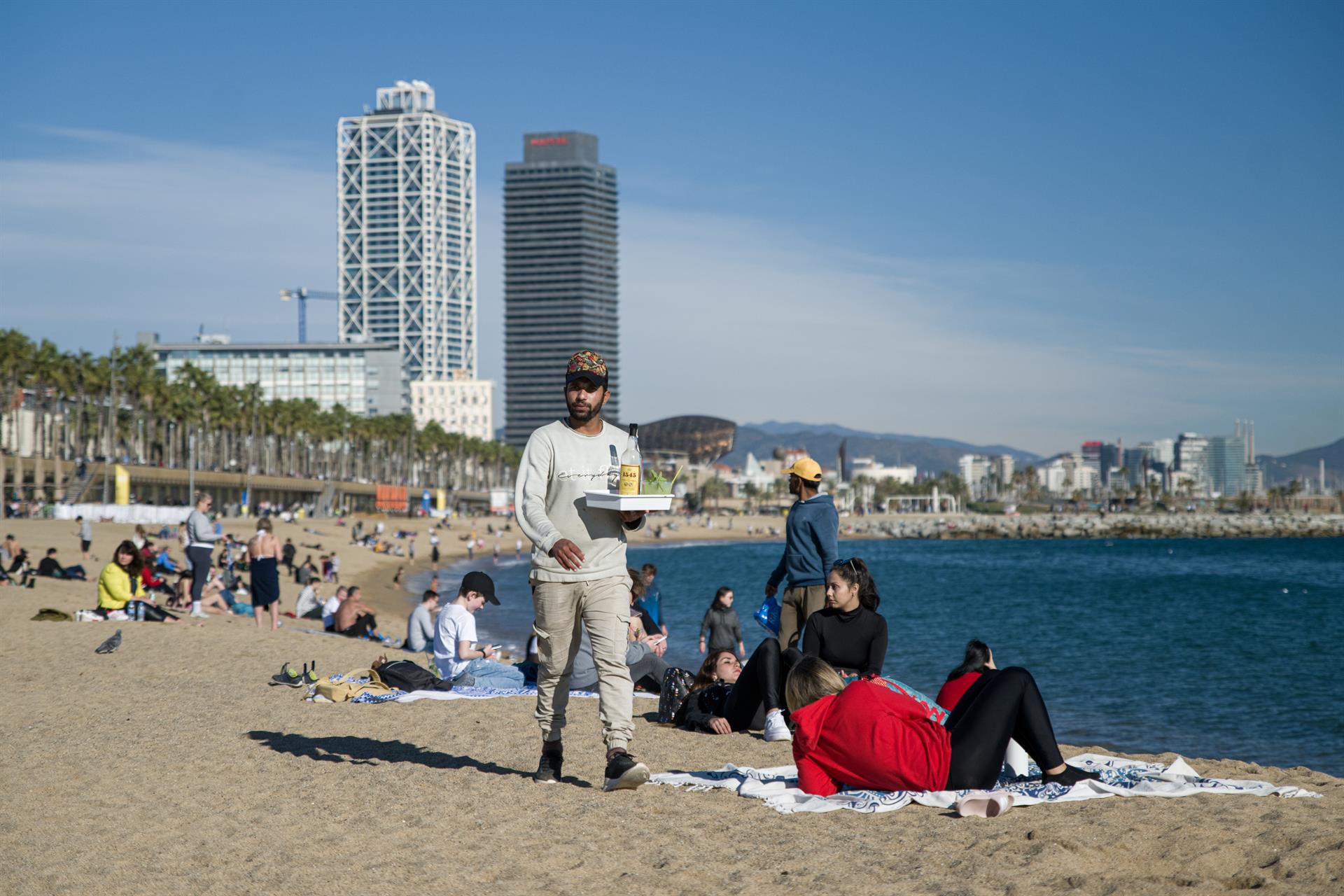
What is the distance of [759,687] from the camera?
9133mm

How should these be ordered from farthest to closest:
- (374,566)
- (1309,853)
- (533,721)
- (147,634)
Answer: (374,566)
(147,634)
(533,721)
(1309,853)

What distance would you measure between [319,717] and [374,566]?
46337 millimetres

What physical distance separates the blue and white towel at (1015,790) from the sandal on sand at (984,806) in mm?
181

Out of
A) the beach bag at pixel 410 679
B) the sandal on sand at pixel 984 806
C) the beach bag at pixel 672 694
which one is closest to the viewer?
the sandal on sand at pixel 984 806

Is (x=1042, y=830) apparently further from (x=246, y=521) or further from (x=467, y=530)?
(x=467, y=530)

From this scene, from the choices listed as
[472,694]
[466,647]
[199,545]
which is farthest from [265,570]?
[472,694]

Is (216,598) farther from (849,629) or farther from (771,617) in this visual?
(849,629)

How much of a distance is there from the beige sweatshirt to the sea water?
875 cm

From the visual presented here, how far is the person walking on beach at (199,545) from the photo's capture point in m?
17.0

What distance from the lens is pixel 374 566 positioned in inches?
2147

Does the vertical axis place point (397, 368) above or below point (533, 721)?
above

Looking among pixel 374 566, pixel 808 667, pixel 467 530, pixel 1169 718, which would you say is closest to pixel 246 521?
pixel 374 566

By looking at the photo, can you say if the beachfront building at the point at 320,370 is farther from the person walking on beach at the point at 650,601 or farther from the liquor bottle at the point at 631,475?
the liquor bottle at the point at 631,475

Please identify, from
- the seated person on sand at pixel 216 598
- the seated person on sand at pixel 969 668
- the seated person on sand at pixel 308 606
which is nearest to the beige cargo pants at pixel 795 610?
the seated person on sand at pixel 969 668
